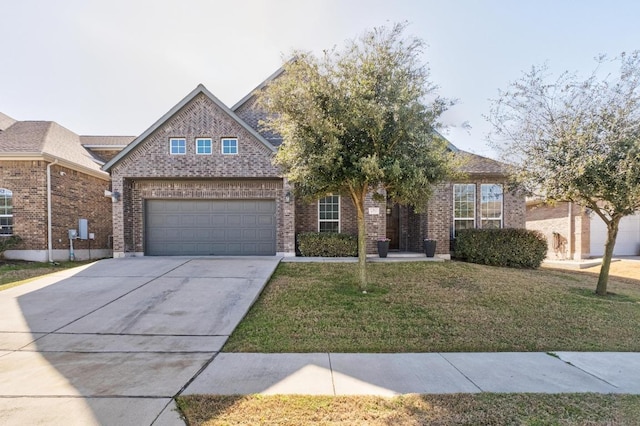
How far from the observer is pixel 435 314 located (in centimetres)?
659

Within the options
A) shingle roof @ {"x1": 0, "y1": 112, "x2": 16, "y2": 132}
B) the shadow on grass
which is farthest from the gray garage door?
the shadow on grass

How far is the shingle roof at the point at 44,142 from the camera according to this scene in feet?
42.5

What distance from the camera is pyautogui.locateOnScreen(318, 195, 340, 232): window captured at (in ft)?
43.1

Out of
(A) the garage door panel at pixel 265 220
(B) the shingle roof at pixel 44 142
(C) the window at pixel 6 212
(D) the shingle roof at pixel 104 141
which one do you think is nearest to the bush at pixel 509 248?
(A) the garage door panel at pixel 265 220

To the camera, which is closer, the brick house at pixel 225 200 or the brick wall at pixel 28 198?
the brick house at pixel 225 200

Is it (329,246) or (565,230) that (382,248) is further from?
(565,230)

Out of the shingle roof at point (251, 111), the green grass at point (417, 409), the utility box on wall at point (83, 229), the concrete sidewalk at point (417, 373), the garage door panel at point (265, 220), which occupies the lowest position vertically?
the concrete sidewalk at point (417, 373)

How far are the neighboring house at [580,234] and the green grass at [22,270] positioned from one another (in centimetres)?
2127

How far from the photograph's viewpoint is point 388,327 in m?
5.96

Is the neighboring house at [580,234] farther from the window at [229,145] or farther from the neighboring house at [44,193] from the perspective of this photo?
the neighboring house at [44,193]

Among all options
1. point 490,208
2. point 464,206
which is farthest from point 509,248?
point 464,206

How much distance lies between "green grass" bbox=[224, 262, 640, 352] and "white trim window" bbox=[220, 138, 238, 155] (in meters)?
5.26

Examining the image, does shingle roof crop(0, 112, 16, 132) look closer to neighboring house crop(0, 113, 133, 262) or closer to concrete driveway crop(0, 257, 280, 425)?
neighboring house crop(0, 113, 133, 262)

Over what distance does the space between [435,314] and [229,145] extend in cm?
951
